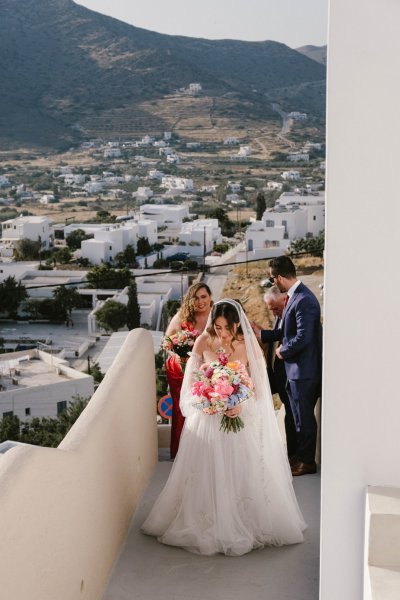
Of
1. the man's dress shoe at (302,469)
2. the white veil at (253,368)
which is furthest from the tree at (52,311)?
the white veil at (253,368)

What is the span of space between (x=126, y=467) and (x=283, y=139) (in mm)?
33608

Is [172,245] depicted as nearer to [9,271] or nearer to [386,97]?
[9,271]

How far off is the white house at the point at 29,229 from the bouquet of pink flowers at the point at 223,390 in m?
30.4

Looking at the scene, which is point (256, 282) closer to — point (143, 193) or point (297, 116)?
point (143, 193)

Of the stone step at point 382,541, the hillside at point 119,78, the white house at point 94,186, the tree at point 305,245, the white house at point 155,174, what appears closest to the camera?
the stone step at point 382,541

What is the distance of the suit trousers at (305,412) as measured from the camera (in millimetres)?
5543

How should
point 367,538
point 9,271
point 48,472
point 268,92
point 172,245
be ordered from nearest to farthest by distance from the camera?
point 367,538 → point 48,472 → point 172,245 → point 9,271 → point 268,92

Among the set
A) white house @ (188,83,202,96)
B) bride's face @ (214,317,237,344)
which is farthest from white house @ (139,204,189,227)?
bride's face @ (214,317,237,344)

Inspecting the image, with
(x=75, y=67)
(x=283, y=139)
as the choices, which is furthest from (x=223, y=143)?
(x=75, y=67)

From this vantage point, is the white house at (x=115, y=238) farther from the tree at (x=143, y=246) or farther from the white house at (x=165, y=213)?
the white house at (x=165, y=213)

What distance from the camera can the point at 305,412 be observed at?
5.56 m

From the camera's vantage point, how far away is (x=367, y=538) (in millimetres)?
2793

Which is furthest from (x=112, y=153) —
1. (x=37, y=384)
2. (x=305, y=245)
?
(x=305, y=245)

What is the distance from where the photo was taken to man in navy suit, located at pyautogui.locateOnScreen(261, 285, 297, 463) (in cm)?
573
